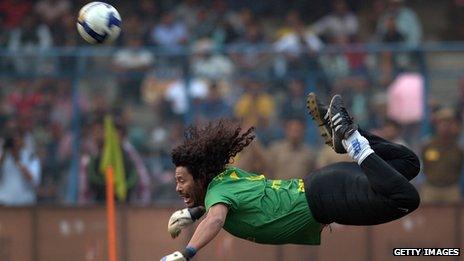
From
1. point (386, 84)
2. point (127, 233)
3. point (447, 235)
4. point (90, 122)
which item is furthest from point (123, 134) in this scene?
point (447, 235)

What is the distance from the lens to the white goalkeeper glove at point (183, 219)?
8.33 m

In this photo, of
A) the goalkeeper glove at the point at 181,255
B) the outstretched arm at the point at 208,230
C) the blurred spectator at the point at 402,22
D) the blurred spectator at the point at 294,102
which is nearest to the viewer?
the goalkeeper glove at the point at 181,255

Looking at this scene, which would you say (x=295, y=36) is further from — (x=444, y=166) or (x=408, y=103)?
(x=444, y=166)

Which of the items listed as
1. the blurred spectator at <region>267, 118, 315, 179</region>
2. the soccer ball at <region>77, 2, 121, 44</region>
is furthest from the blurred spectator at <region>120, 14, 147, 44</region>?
the soccer ball at <region>77, 2, 121, 44</region>

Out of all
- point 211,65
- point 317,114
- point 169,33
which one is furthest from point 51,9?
point 317,114

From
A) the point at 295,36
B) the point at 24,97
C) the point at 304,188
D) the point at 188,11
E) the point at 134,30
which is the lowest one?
the point at 304,188

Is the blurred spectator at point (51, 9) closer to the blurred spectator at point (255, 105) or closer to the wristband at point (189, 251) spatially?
the blurred spectator at point (255, 105)

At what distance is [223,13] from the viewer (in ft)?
55.2

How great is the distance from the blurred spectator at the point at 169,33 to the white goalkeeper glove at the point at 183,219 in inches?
321

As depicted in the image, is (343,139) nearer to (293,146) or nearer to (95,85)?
(293,146)

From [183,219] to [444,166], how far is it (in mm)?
5616

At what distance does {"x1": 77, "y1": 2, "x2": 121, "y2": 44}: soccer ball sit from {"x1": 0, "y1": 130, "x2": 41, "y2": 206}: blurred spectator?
369 cm

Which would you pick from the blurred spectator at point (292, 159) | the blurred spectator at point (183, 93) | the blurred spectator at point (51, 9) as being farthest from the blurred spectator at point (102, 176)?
the blurred spectator at point (51, 9)

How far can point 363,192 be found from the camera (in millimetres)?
7867
